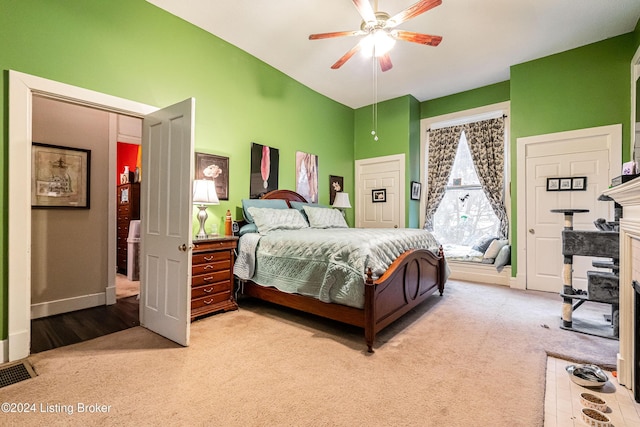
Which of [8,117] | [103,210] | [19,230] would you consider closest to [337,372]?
[19,230]

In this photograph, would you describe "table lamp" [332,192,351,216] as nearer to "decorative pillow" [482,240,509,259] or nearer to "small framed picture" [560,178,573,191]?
"decorative pillow" [482,240,509,259]

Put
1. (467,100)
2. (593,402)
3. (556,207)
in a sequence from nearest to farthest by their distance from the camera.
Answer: (593,402) → (556,207) → (467,100)

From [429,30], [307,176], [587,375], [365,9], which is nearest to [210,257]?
[307,176]

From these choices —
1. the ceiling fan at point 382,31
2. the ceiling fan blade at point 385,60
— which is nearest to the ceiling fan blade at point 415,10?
the ceiling fan at point 382,31

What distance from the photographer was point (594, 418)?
1527 mm

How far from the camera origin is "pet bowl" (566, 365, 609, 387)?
182cm

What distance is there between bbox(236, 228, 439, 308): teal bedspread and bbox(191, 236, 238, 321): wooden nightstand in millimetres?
194

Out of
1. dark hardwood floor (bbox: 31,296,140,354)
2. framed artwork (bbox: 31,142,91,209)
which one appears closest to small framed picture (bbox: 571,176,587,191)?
dark hardwood floor (bbox: 31,296,140,354)

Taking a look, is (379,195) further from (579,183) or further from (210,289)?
(210,289)

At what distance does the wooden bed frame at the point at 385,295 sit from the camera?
2287 mm

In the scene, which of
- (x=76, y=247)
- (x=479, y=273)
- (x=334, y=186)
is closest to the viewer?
(x=76, y=247)

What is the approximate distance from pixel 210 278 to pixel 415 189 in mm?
4098

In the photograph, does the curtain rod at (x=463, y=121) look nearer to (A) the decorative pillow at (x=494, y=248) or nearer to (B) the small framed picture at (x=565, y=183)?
(B) the small framed picture at (x=565, y=183)

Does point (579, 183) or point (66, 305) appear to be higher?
point (579, 183)
